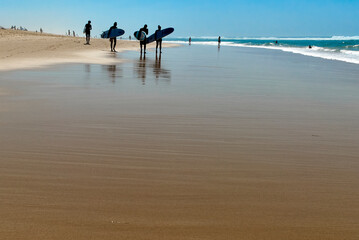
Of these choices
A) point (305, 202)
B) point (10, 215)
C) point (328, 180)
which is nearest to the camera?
point (10, 215)

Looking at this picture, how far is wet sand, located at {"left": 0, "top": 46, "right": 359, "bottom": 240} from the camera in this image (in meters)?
2.56

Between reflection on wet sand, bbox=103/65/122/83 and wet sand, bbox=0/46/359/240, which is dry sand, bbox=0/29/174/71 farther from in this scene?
wet sand, bbox=0/46/359/240

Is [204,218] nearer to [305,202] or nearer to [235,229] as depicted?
[235,229]

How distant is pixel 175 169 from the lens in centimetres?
359

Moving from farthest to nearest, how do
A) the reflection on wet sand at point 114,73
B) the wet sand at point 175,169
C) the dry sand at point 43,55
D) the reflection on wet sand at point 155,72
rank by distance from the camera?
the dry sand at point 43,55 → the reflection on wet sand at point 155,72 → the reflection on wet sand at point 114,73 → the wet sand at point 175,169

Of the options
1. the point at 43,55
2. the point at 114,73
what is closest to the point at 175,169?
the point at 114,73

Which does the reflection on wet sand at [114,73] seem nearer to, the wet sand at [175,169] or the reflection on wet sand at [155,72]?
the reflection on wet sand at [155,72]

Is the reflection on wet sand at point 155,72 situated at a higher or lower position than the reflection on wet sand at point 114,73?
higher

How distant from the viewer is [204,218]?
2.65 m

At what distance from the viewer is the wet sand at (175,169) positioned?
2.56 meters

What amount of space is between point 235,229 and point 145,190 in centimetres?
85

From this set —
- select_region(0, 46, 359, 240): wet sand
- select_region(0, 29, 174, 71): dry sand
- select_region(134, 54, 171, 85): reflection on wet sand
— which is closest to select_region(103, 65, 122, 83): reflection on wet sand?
select_region(134, 54, 171, 85): reflection on wet sand

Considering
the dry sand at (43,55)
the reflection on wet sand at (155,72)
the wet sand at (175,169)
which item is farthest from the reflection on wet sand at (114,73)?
the wet sand at (175,169)

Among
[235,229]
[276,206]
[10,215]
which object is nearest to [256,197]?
[276,206]
